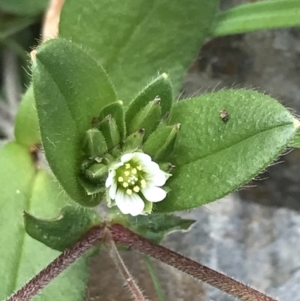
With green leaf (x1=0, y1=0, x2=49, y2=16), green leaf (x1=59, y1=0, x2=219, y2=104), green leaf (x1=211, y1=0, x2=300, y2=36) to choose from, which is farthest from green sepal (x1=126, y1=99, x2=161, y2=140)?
green leaf (x1=0, y1=0, x2=49, y2=16)

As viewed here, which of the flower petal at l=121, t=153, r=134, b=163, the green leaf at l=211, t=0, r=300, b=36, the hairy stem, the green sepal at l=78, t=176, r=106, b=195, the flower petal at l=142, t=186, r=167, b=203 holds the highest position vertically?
the green leaf at l=211, t=0, r=300, b=36

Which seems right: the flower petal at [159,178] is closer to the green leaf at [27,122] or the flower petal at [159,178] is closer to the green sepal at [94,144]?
the green sepal at [94,144]

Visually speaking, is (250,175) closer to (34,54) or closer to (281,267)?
(34,54)

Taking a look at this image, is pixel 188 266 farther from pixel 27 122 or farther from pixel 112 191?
pixel 27 122

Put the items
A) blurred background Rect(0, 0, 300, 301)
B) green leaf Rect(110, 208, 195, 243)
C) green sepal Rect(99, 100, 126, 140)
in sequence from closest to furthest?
green sepal Rect(99, 100, 126, 140), green leaf Rect(110, 208, 195, 243), blurred background Rect(0, 0, 300, 301)

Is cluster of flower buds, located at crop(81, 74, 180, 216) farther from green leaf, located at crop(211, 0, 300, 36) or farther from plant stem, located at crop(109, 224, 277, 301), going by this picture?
green leaf, located at crop(211, 0, 300, 36)

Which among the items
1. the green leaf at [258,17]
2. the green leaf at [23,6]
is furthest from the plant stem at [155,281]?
the green leaf at [23,6]

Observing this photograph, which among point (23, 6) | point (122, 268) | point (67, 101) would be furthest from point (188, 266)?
point (23, 6)
